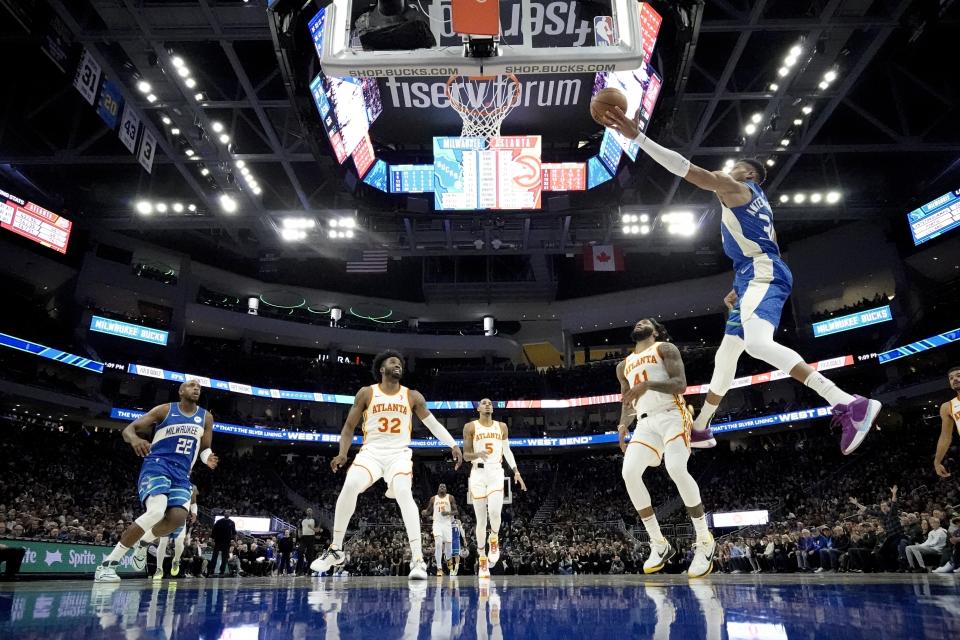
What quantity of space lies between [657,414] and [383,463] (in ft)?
8.23

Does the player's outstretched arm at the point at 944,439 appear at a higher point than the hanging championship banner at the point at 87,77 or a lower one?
lower

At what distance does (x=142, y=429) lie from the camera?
625cm

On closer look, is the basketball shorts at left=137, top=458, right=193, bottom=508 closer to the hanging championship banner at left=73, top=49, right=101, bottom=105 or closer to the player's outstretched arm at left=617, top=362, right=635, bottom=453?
the player's outstretched arm at left=617, top=362, right=635, bottom=453

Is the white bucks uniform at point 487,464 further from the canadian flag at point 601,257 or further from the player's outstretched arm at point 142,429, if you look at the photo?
the canadian flag at point 601,257

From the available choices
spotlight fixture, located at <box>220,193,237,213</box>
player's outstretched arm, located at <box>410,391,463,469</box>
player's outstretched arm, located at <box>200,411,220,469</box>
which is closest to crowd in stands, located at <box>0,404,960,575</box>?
player's outstretched arm, located at <box>200,411,220,469</box>

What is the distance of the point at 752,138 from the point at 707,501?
1711cm

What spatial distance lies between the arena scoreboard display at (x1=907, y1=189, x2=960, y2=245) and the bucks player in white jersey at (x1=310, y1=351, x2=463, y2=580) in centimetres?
2341

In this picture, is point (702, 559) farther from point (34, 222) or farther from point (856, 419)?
point (34, 222)

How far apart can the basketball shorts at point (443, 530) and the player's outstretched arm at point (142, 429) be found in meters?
6.56

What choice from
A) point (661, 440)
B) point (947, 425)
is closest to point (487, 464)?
point (661, 440)

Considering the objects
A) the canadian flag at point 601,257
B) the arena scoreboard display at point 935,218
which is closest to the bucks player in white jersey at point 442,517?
the canadian flag at point 601,257

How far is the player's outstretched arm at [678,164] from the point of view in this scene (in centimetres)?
447

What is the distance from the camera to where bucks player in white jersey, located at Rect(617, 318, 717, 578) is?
5160 millimetres

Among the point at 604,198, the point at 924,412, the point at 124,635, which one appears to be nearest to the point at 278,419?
the point at 604,198
